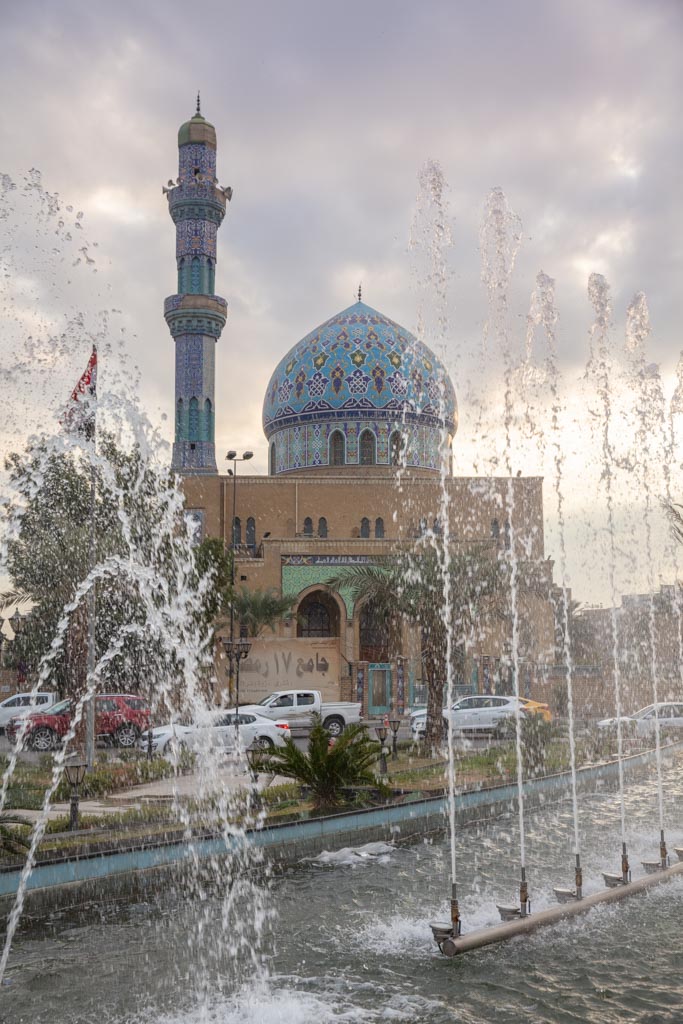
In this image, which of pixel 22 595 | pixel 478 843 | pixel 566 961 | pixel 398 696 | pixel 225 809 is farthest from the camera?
pixel 398 696

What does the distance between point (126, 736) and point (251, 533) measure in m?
17.8

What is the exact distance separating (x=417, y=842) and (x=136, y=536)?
38.3 ft

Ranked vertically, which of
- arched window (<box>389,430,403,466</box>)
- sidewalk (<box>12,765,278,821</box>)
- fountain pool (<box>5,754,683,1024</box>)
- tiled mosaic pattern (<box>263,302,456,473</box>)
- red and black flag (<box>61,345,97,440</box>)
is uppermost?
tiled mosaic pattern (<box>263,302,456,473</box>)

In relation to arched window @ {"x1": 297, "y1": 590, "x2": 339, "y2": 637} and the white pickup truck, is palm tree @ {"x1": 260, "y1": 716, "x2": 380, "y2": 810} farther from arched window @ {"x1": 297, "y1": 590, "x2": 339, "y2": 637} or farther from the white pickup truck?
arched window @ {"x1": 297, "y1": 590, "x2": 339, "y2": 637}

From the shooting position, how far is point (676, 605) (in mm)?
27844

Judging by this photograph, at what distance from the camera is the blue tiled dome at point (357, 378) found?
38.8 m

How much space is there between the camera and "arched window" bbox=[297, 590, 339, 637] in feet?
105

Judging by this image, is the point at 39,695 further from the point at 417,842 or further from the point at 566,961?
the point at 566,961

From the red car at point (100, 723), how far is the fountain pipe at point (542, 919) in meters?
10.7

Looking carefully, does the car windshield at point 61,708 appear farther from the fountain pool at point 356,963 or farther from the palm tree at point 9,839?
the fountain pool at point 356,963

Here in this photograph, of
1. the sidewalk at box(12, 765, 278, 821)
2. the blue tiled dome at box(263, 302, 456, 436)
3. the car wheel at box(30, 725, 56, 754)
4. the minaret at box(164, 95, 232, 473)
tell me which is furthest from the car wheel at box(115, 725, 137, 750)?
the blue tiled dome at box(263, 302, 456, 436)

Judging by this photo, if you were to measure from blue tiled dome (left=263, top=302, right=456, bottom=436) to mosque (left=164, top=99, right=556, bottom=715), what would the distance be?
59mm

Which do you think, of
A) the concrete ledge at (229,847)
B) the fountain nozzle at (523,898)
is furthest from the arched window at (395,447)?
the fountain nozzle at (523,898)

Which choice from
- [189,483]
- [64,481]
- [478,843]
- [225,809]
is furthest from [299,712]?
[189,483]
